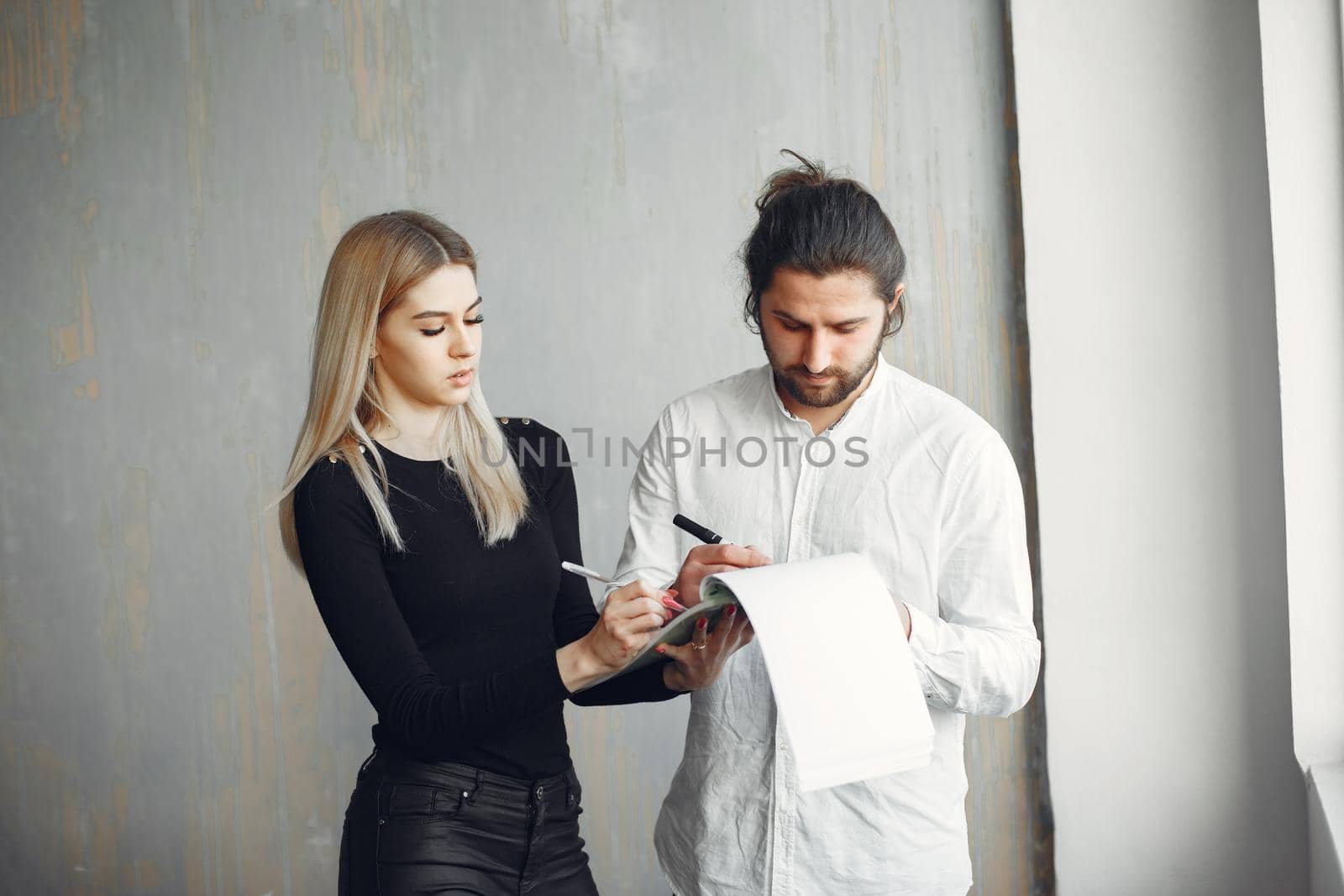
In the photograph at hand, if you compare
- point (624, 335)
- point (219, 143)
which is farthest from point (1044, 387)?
point (219, 143)

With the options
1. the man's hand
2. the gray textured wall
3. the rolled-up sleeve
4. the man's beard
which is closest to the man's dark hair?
the man's beard

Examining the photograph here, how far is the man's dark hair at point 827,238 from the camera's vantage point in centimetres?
145

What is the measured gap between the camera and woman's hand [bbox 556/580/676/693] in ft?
4.10

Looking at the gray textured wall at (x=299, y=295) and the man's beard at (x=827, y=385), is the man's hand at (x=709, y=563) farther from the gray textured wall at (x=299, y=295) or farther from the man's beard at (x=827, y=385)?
the gray textured wall at (x=299, y=295)

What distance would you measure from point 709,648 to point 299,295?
1.69 meters

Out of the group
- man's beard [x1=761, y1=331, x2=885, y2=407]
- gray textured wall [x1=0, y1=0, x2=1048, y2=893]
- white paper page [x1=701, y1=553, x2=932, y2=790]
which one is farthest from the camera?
gray textured wall [x1=0, y1=0, x2=1048, y2=893]

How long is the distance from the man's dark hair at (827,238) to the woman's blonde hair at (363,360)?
46 centimetres

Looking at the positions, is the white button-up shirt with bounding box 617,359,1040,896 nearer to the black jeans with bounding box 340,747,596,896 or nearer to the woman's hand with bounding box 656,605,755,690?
the woman's hand with bounding box 656,605,755,690

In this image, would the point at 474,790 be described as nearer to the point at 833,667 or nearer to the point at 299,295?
A: the point at 833,667

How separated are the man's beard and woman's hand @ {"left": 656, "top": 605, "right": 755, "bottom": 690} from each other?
1.13 ft

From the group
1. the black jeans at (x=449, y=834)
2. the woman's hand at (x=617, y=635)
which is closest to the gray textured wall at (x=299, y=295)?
the black jeans at (x=449, y=834)

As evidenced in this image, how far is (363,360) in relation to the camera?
152 cm

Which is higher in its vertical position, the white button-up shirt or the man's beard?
the man's beard

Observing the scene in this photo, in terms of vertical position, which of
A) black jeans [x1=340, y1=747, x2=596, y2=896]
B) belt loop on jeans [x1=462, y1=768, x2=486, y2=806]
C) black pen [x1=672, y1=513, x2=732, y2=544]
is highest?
black pen [x1=672, y1=513, x2=732, y2=544]
